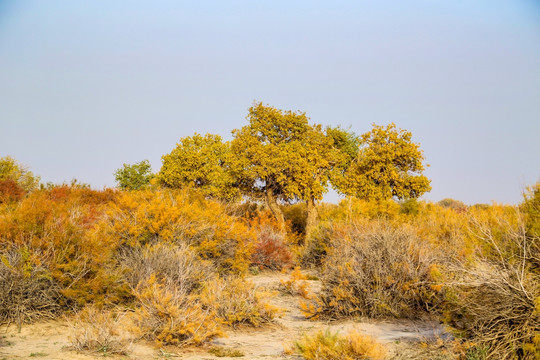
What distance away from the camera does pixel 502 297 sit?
6.66 m

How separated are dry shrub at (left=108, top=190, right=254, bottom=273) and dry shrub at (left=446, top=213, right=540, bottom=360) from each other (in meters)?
7.82

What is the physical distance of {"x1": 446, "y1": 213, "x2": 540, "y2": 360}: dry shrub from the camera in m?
6.38

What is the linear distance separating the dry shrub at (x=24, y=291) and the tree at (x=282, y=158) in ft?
72.8

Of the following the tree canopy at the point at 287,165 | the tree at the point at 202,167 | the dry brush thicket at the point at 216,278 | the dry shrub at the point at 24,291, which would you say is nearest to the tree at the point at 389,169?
the tree canopy at the point at 287,165

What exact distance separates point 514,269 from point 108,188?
2240 cm

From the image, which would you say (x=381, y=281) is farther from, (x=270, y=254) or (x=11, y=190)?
(x=11, y=190)

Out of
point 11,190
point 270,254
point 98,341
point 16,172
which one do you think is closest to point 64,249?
point 98,341

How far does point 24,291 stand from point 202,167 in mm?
25597


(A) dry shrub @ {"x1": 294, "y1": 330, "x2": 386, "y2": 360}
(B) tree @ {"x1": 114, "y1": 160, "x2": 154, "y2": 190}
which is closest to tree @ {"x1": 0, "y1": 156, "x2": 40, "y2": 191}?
(B) tree @ {"x1": 114, "y1": 160, "x2": 154, "y2": 190}

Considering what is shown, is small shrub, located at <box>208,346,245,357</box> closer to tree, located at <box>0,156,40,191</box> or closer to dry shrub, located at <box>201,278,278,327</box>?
dry shrub, located at <box>201,278,278,327</box>

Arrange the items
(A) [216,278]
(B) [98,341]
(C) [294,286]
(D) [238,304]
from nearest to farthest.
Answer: (B) [98,341]
(D) [238,304]
(A) [216,278]
(C) [294,286]

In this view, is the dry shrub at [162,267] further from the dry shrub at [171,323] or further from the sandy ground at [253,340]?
the dry shrub at [171,323]

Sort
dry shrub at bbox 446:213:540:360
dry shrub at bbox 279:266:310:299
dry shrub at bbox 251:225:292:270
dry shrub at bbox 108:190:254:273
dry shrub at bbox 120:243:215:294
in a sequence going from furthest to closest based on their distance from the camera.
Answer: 1. dry shrub at bbox 251:225:292:270
2. dry shrub at bbox 279:266:310:299
3. dry shrub at bbox 108:190:254:273
4. dry shrub at bbox 120:243:215:294
5. dry shrub at bbox 446:213:540:360

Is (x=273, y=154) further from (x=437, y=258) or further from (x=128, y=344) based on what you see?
(x=128, y=344)
